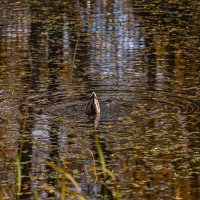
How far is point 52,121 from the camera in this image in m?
8.83

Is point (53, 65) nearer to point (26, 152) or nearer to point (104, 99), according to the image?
point (104, 99)

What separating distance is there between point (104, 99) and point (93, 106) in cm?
95

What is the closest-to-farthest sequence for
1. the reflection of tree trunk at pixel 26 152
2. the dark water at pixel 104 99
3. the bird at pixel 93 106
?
the reflection of tree trunk at pixel 26 152 < the dark water at pixel 104 99 < the bird at pixel 93 106

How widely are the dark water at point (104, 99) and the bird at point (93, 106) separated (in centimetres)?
10

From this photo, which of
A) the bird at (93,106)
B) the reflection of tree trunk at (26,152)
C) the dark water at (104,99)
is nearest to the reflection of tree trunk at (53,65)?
the dark water at (104,99)

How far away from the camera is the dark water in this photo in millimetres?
7098

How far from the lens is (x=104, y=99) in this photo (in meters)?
9.86

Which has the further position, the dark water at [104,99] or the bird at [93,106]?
the bird at [93,106]

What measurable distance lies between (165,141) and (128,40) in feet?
17.0

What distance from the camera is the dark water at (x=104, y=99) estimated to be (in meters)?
7.10

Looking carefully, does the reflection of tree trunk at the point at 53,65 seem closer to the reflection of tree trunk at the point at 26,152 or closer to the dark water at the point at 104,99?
the dark water at the point at 104,99

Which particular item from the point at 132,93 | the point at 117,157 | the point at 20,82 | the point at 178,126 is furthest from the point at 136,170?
the point at 20,82

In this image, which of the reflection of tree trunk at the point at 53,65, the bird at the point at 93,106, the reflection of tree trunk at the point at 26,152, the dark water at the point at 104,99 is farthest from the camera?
the bird at the point at 93,106

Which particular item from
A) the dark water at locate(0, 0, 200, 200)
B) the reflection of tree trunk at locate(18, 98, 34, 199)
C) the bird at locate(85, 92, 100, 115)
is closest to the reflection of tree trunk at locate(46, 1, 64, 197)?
the dark water at locate(0, 0, 200, 200)
